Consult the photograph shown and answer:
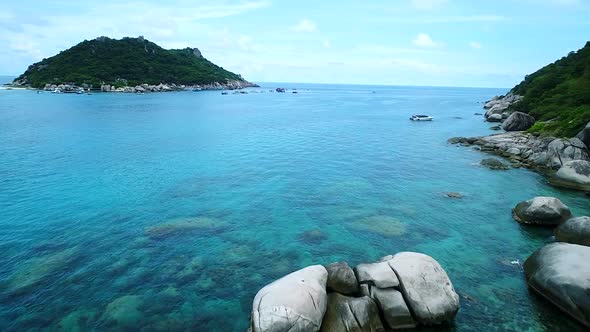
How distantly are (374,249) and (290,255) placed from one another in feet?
18.8

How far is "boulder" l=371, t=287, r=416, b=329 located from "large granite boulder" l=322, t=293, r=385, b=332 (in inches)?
14.7

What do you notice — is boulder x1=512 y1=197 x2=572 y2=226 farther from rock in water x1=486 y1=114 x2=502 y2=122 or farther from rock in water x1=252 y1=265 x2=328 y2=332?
rock in water x1=486 y1=114 x2=502 y2=122

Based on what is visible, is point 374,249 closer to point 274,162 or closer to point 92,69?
point 274,162

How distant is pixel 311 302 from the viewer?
1575cm

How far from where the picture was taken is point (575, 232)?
23188 millimetres

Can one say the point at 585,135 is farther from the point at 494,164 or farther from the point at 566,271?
the point at 566,271

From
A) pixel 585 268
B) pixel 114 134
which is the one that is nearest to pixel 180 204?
pixel 585 268

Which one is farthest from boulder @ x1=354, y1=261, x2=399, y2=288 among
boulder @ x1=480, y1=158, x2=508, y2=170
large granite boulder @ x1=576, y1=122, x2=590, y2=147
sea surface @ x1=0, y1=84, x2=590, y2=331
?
large granite boulder @ x1=576, y1=122, x2=590, y2=147

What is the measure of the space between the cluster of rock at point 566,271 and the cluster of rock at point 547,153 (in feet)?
56.4

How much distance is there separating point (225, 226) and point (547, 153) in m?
41.4

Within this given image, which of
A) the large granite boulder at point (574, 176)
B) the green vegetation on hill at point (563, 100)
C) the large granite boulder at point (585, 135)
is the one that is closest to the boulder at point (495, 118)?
the green vegetation on hill at point (563, 100)

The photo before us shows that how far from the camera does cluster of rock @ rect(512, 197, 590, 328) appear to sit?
680 inches

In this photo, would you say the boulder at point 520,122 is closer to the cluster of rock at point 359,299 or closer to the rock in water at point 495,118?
the rock in water at point 495,118

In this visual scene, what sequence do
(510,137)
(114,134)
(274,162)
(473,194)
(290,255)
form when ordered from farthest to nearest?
(114,134)
(510,137)
(274,162)
(473,194)
(290,255)
